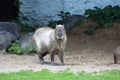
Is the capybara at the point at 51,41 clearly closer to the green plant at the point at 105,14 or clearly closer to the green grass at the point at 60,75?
the green grass at the point at 60,75

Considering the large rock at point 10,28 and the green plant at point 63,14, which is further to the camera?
the green plant at point 63,14

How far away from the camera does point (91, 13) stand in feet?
62.6

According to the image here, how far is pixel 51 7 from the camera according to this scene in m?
20.1

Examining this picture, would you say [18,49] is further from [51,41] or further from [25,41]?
[51,41]

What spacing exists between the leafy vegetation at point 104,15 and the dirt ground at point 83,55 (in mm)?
397

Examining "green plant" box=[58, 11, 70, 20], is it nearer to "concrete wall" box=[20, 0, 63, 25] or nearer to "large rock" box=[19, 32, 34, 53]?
"concrete wall" box=[20, 0, 63, 25]

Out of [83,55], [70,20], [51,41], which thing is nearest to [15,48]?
[83,55]

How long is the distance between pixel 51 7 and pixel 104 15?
2361mm

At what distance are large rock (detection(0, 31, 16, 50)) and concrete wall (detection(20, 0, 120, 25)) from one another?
4279mm

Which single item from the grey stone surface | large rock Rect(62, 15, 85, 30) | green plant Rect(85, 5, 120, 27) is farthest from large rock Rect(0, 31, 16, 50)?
green plant Rect(85, 5, 120, 27)

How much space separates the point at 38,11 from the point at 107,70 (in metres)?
9.05

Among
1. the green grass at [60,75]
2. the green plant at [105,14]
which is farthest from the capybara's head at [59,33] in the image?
the green plant at [105,14]

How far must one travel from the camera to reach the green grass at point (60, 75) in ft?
34.8

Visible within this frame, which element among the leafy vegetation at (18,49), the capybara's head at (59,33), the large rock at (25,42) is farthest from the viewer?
the large rock at (25,42)
